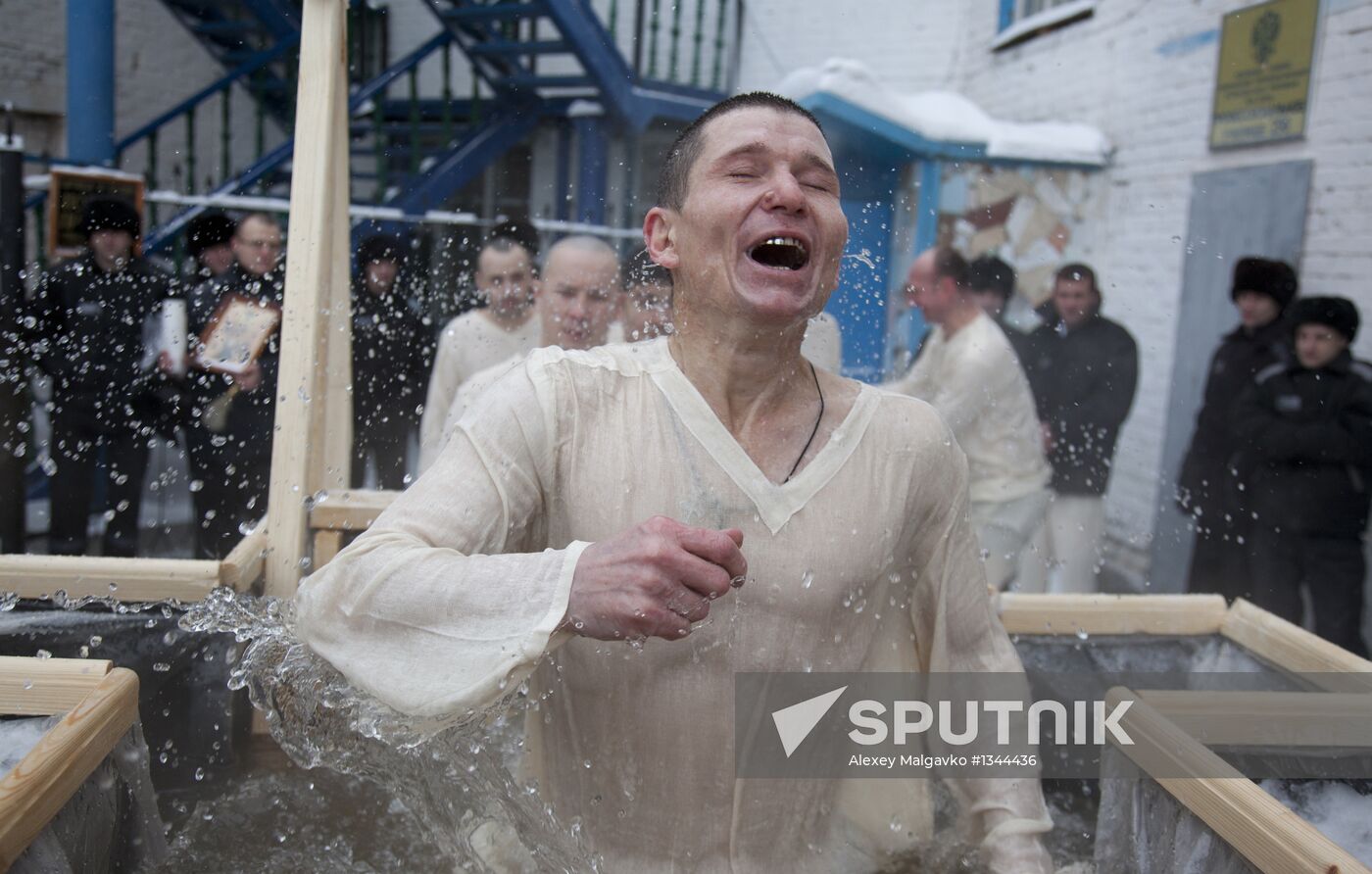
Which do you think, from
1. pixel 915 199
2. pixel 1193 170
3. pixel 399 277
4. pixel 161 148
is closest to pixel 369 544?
pixel 399 277

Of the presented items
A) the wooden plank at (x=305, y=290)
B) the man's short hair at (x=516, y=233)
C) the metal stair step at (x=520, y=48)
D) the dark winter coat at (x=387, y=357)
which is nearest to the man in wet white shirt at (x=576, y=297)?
the man's short hair at (x=516, y=233)

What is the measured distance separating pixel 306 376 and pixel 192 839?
102 cm

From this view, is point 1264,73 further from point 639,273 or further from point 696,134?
point 696,134

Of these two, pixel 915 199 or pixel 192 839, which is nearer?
pixel 192 839

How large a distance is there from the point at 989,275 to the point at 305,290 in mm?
4250

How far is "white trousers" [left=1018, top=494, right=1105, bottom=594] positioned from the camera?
17.0ft

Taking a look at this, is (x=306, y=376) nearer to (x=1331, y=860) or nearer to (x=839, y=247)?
(x=839, y=247)

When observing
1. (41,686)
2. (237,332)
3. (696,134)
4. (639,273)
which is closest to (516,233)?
(639,273)

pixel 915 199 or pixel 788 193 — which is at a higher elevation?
pixel 915 199

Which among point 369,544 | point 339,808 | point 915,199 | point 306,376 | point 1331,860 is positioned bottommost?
point 339,808

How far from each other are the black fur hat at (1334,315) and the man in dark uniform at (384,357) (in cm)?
402

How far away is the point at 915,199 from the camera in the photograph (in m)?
6.69

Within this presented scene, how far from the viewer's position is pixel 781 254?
1.80 metres

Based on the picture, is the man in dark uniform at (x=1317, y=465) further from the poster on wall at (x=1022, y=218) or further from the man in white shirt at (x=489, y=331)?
the man in white shirt at (x=489, y=331)
